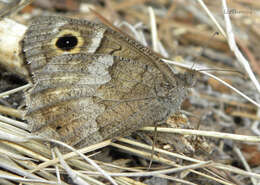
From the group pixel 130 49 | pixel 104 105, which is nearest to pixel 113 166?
pixel 104 105

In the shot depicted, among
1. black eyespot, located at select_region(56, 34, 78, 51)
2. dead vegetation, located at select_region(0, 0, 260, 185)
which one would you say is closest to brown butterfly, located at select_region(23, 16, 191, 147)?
black eyespot, located at select_region(56, 34, 78, 51)

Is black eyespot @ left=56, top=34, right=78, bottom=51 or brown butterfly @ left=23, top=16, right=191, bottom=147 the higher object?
black eyespot @ left=56, top=34, right=78, bottom=51

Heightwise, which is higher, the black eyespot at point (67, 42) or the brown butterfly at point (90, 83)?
the black eyespot at point (67, 42)

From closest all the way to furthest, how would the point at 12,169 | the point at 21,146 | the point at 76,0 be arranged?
the point at 12,169 < the point at 21,146 < the point at 76,0

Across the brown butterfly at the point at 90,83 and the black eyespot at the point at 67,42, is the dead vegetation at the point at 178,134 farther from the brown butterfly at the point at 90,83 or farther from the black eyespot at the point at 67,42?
the black eyespot at the point at 67,42

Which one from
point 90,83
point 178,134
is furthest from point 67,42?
point 178,134

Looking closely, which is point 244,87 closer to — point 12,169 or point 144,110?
point 144,110

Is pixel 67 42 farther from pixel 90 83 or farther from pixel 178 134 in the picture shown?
pixel 178 134

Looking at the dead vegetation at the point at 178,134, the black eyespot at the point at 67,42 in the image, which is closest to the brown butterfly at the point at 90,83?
the black eyespot at the point at 67,42

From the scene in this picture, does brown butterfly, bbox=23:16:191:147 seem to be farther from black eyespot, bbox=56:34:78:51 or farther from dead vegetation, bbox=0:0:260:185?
dead vegetation, bbox=0:0:260:185
